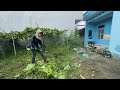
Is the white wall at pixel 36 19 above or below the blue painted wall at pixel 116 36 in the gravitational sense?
above

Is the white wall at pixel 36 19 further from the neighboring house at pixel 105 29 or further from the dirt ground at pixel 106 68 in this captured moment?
the dirt ground at pixel 106 68

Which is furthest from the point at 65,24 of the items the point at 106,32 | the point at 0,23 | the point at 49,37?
the point at 0,23

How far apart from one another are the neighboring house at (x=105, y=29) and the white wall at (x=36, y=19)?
164cm

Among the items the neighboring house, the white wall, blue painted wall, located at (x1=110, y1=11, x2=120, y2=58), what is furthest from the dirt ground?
the white wall

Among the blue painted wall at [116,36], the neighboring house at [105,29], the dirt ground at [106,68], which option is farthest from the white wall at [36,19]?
the dirt ground at [106,68]

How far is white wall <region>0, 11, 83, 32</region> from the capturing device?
8.86m

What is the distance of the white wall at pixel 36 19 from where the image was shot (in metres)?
8.86

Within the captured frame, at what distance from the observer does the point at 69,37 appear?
8898 millimetres

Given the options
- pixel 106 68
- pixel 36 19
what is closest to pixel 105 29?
pixel 36 19
